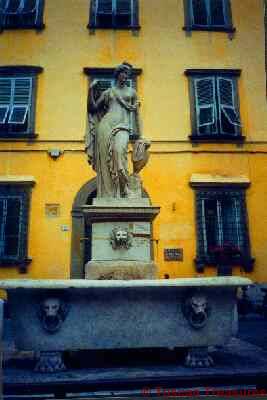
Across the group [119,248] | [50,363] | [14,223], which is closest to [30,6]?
[14,223]

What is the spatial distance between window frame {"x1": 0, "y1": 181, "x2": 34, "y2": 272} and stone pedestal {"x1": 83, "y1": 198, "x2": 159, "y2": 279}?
6.00 m

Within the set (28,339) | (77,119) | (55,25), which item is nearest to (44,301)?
(28,339)

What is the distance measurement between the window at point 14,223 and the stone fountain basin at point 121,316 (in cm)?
668

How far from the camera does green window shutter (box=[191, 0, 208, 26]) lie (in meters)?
12.5

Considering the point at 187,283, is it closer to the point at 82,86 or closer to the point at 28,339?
the point at 28,339

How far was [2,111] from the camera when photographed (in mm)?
11641

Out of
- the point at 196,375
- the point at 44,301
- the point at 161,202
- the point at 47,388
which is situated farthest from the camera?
the point at 161,202

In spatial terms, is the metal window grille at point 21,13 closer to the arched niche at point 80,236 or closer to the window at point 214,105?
the window at point 214,105

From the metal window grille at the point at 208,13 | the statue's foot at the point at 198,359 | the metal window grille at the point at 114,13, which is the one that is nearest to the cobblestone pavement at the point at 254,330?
the statue's foot at the point at 198,359

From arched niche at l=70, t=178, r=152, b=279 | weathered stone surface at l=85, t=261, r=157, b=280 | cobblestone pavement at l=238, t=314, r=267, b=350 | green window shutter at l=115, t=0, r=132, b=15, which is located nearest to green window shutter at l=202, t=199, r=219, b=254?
arched niche at l=70, t=178, r=152, b=279

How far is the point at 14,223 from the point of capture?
10.6 meters

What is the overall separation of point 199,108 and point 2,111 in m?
5.89

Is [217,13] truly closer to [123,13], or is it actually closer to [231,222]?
[123,13]

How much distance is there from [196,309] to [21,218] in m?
7.68
